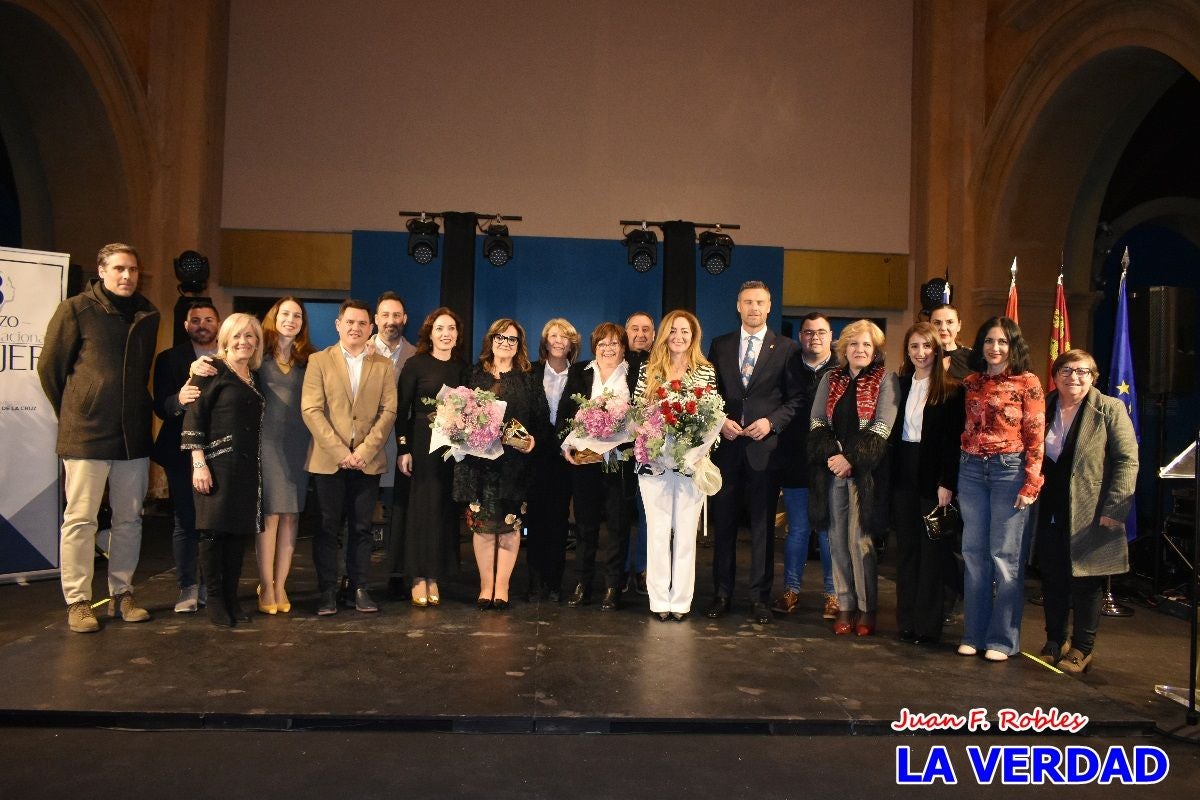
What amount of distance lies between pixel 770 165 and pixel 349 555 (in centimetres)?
717

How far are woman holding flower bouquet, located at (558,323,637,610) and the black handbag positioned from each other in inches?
58.3

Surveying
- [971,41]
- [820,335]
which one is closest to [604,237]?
[971,41]

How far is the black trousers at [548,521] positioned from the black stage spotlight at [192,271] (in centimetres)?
415

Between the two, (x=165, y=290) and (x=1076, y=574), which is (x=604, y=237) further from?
(x=1076, y=574)

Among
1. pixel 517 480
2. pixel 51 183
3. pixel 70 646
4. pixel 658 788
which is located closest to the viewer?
pixel 658 788

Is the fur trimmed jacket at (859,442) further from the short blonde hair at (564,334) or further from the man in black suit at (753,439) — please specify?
the short blonde hair at (564,334)

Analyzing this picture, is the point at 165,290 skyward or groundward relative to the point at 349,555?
skyward

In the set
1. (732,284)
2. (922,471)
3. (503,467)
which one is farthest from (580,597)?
(732,284)

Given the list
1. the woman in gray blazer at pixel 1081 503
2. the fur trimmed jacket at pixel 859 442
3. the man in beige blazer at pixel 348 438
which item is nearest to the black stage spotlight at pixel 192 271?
the man in beige blazer at pixel 348 438

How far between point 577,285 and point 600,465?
5144 millimetres

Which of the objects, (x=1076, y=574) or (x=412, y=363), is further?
(x=412, y=363)

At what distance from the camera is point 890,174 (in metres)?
10.3

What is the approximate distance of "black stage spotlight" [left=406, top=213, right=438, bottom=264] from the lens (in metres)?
9.06

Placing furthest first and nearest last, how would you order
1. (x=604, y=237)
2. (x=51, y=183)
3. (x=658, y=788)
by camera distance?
(x=604, y=237) < (x=51, y=183) < (x=658, y=788)
